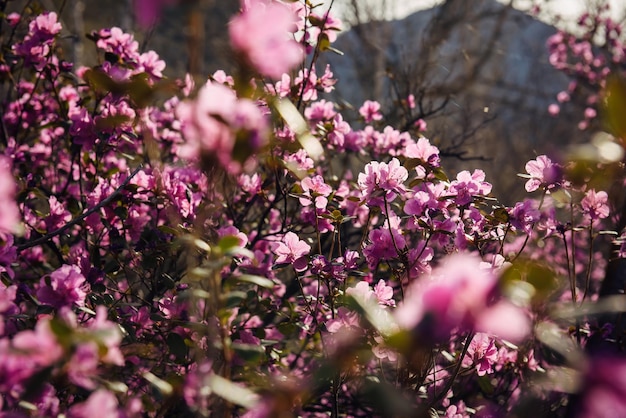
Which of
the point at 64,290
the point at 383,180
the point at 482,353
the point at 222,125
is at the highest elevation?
the point at 383,180

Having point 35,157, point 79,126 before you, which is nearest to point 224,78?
point 79,126

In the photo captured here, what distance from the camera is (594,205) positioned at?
1.99 meters

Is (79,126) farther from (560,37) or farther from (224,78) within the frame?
(560,37)

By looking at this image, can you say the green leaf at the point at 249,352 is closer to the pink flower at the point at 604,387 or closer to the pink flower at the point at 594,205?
the pink flower at the point at 604,387

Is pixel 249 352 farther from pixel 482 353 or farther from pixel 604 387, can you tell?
pixel 482 353

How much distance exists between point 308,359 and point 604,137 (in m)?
1.91

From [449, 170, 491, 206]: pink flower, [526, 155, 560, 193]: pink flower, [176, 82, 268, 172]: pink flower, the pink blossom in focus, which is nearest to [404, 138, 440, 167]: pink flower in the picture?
[449, 170, 491, 206]: pink flower

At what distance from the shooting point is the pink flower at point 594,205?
6.47 ft

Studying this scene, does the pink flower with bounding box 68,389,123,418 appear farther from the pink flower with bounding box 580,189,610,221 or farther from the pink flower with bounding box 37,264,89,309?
the pink flower with bounding box 580,189,610,221

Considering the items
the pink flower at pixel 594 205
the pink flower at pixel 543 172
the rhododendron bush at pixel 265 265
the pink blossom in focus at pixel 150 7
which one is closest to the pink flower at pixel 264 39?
the rhododendron bush at pixel 265 265

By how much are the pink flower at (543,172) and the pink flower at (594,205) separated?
32 centimetres

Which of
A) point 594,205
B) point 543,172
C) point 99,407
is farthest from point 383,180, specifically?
point 99,407

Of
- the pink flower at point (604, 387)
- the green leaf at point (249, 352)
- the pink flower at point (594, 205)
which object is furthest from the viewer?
the pink flower at point (594, 205)

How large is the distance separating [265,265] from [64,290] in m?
1.05
